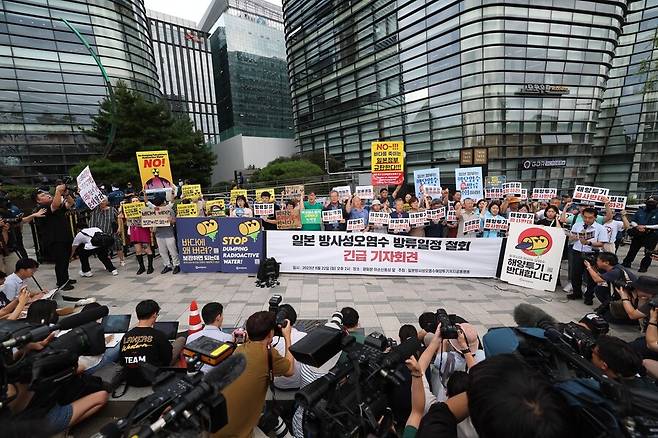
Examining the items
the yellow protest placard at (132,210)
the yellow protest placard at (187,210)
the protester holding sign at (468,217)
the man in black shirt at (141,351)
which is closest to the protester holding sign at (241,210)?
the yellow protest placard at (187,210)

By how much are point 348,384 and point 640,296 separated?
170 inches

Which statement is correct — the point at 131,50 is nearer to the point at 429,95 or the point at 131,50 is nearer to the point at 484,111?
the point at 429,95

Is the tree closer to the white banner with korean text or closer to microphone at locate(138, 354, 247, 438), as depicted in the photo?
the white banner with korean text

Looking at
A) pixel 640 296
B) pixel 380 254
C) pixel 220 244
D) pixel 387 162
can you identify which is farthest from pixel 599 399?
pixel 387 162

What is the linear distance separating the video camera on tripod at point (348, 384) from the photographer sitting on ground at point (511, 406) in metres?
0.32

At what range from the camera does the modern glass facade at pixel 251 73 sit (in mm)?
49344

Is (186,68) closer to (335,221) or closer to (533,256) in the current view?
(335,221)

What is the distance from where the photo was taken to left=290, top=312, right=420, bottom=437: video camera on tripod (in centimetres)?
144

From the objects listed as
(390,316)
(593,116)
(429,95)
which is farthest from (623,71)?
(390,316)

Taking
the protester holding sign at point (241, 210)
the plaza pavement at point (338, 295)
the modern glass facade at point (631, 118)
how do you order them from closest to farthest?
the plaza pavement at point (338, 295) → the protester holding sign at point (241, 210) → the modern glass facade at point (631, 118)

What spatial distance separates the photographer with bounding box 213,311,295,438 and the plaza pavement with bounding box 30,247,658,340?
2794 millimetres

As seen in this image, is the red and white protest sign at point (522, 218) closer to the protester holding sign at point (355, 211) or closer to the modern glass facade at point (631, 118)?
the protester holding sign at point (355, 211)

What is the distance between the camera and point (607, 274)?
4.48 meters

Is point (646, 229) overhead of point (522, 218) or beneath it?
beneath
